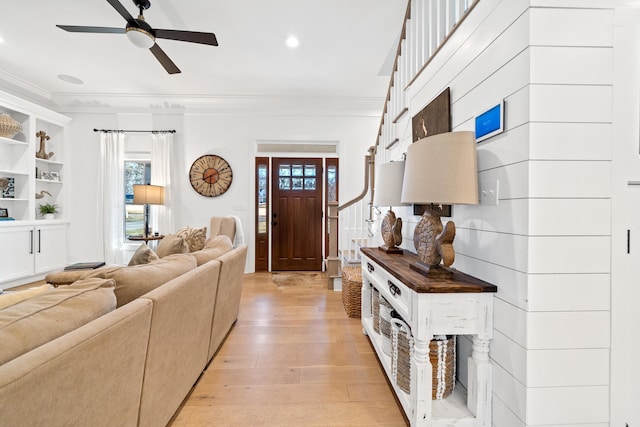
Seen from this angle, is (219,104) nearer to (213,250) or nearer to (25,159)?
(25,159)

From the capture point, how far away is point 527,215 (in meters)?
1.09

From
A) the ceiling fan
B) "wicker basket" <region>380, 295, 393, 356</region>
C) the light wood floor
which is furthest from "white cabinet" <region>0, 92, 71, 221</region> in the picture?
"wicker basket" <region>380, 295, 393, 356</region>

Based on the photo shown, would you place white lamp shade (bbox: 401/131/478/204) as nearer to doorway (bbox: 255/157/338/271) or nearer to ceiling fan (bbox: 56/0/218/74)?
ceiling fan (bbox: 56/0/218/74)

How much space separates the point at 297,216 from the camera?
489cm

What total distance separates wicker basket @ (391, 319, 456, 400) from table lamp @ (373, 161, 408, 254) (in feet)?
2.25

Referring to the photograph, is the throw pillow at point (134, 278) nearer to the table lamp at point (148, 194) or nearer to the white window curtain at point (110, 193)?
the table lamp at point (148, 194)

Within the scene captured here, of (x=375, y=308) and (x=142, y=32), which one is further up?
(x=142, y=32)

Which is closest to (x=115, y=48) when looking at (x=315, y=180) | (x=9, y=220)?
(x=9, y=220)

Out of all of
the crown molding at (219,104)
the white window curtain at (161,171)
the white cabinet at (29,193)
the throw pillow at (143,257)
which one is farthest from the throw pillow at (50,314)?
the crown molding at (219,104)

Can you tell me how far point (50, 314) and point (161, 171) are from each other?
438 cm

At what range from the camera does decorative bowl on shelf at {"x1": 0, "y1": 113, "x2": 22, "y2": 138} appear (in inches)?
140

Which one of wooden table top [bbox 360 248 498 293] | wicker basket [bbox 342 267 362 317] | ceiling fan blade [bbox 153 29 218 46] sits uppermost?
ceiling fan blade [bbox 153 29 218 46]

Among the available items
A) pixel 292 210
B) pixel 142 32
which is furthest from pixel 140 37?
pixel 292 210

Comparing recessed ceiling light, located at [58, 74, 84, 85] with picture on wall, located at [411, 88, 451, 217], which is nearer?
picture on wall, located at [411, 88, 451, 217]
